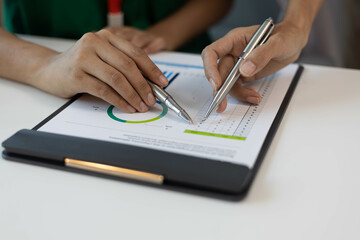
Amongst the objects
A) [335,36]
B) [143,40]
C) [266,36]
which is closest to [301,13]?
[266,36]

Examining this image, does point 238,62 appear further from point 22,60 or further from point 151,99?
point 22,60

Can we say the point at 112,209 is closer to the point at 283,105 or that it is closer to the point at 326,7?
the point at 283,105

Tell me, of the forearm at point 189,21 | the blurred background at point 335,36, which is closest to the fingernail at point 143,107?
the forearm at point 189,21

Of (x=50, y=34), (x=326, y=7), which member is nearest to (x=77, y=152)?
(x=50, y=34)

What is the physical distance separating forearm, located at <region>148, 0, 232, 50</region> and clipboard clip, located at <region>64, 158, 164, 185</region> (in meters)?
0.61

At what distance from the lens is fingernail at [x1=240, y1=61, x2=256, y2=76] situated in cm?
65

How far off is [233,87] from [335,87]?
186 millimetres

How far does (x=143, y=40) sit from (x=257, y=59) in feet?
1.14

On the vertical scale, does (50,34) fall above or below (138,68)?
below

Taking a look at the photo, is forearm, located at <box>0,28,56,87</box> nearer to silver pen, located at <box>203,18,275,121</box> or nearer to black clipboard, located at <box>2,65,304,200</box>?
black clipboard, located at <box>2,65,304,200</box>

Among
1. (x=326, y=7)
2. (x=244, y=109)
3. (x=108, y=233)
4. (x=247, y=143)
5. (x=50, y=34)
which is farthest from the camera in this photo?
(x=326, y=7)

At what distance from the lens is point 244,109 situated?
655 millimetres

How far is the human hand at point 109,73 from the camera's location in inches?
25.6

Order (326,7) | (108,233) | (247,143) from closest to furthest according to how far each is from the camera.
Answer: (108,233), (247,143), (326,7)
